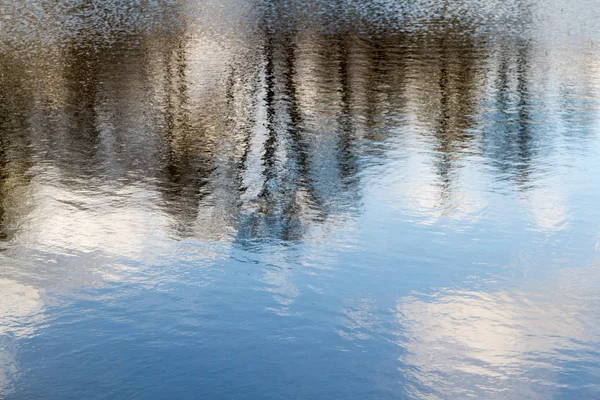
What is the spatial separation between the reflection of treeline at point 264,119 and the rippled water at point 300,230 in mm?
94

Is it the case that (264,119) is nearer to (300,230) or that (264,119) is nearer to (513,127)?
(513,127)

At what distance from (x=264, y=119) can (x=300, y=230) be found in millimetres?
7605

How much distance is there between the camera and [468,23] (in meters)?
36.9

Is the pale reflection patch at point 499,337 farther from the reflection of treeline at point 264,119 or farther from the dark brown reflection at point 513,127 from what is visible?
the dark brown reflection at point 513,127

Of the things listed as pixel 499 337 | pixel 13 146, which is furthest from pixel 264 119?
pixel 499 337

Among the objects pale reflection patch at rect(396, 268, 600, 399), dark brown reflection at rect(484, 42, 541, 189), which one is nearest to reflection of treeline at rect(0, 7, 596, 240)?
dark brown reflection at rect(484, 42, 541, 189)

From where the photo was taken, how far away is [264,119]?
66.7 feet

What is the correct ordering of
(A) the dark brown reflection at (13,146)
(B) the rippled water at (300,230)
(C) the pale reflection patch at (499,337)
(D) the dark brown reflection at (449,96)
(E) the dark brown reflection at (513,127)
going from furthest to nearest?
(D) the dark brown reflection at (449,96) → (E) the dark brown reflection at (513,127) → (A) the dark brown reflection at (13,146) → (B) the rippled water at (300,230) → (C) the pale reflection patch at (499,337)

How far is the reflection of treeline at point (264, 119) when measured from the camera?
1510 centimetres

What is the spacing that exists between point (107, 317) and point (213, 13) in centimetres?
3186

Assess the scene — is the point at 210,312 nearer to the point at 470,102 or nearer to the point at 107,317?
the point at 107,317

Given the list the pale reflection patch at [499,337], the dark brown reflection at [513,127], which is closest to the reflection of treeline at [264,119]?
the dark brown reflection at [513,127]

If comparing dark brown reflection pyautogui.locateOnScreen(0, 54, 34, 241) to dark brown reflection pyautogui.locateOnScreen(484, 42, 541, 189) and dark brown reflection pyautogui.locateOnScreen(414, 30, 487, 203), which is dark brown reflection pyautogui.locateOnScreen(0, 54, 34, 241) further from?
dark brown reflection pyautogui.locateOnScreen(484, 42, 541, 189)

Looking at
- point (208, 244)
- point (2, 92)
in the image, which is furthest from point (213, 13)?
point (208, 244)
